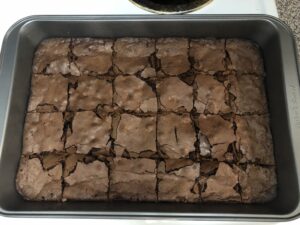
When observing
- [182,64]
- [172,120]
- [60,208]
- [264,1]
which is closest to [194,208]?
[172,120]

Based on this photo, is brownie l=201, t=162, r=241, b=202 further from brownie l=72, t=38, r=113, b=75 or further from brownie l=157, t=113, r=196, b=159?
brownie l=72, t=38, r=113, b=75

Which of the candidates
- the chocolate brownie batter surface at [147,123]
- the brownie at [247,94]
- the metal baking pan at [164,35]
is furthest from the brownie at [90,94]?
the brownie at [247,94]

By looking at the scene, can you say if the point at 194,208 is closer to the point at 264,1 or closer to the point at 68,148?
the point at 68,148

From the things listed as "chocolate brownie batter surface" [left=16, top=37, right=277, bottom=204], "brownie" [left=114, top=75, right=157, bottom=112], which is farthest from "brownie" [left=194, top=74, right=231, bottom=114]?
"brownie" [left=114, top=75, right=157, bottom=112]

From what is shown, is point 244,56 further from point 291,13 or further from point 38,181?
point 38,181

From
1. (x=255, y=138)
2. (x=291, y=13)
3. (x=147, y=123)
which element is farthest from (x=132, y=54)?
(x=291, y=13)
